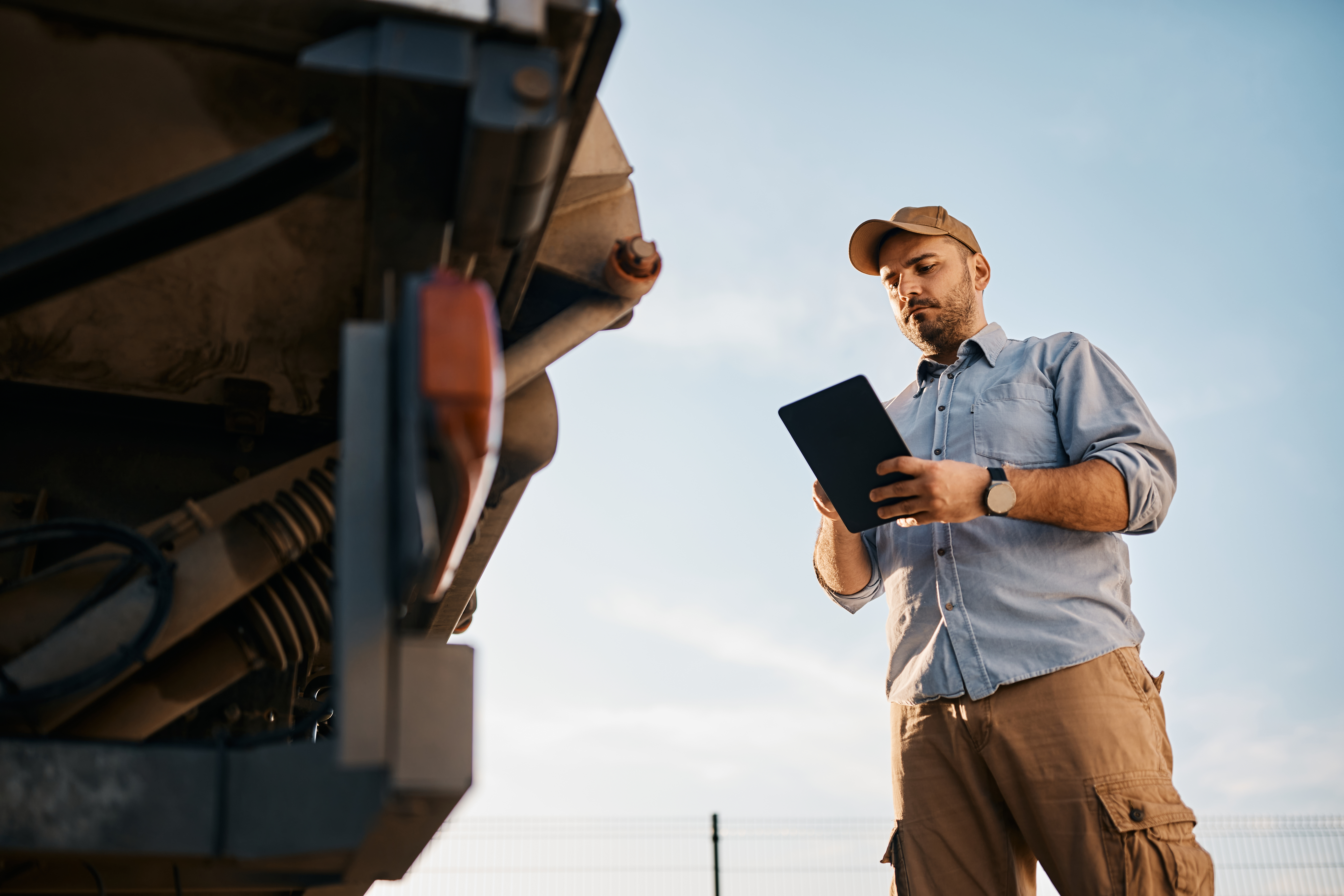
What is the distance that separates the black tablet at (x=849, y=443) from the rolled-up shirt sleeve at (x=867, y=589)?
1.27 ft

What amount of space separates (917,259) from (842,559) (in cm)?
88

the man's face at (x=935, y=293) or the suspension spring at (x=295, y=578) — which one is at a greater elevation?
the man's face at (x=935, y=293)

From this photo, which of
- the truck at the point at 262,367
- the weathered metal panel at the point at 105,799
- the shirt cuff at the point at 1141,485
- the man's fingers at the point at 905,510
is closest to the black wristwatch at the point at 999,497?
the man's fingers at the point at 905,510

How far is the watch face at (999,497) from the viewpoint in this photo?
86.3 inches

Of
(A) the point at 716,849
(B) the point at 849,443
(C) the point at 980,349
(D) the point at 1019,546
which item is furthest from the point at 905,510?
(A) the point at 716,849

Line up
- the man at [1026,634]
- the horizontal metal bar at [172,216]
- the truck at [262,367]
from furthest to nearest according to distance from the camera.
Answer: the man at [1026,634] < the horizontal metal bar at [172,216] < the truck at [262,367]

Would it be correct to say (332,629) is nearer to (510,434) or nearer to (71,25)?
(510,434)

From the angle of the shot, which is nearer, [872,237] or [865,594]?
[865,594]

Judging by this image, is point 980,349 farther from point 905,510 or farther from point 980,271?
point 905,510

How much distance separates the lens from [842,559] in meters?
2.66

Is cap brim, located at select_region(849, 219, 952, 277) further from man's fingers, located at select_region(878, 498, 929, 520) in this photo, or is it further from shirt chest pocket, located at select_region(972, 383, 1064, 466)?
man's fingers, located at select_region(878, 498, 929, 520)

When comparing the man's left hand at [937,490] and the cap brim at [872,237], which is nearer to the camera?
the man's left hand at [937,490]

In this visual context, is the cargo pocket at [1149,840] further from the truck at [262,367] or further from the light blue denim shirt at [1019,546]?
the truck at [262,367]

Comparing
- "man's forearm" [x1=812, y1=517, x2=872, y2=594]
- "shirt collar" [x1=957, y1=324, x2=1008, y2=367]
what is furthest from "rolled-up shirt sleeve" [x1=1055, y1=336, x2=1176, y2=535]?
"man's forearm" [x1=812, y1=517, x2=872, y2=594]
